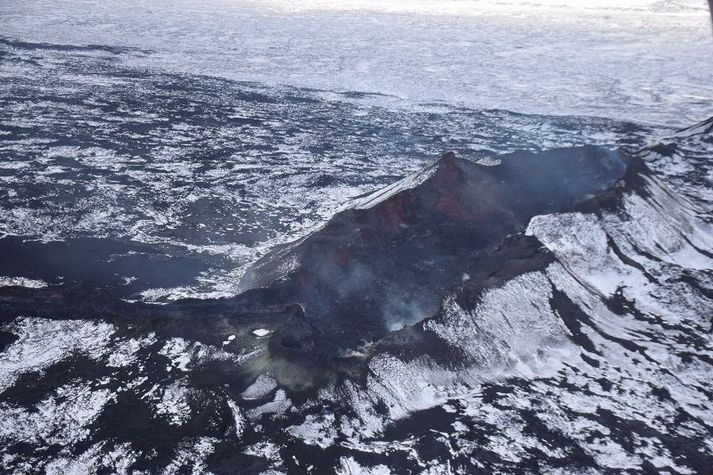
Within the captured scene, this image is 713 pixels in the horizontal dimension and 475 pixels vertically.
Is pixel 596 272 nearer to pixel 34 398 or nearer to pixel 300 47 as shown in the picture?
pixel 34 398

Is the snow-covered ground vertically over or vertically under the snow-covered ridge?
over

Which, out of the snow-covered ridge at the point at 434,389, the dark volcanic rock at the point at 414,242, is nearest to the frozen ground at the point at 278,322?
the snow-covered ridge at the point at 434,389

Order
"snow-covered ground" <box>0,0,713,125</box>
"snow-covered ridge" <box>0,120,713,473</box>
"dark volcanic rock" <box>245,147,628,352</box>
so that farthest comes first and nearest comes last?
1. "snow-covered ground" <box>0,0,713,125</box>
2. "dark volcanic rock" <box>245,147,628,352</box>
3. "snow-covered ridge" <box>0,120,713,473</box>

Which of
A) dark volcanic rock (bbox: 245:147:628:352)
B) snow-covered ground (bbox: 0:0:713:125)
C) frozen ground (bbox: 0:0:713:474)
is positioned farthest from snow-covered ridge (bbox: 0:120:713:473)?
snow-covered ground (bbox: 0:0:713:125)

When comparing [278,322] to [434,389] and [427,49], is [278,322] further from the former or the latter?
[427,49]

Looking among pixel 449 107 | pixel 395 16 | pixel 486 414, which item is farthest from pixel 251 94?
pixel 395 16

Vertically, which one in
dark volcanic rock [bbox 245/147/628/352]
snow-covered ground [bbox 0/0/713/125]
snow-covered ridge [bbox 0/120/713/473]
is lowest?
snow-covered ridge [bbox 0/120/713/473]

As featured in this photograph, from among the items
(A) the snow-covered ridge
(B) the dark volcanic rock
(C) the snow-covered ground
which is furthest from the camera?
(C) the snow-covered ground

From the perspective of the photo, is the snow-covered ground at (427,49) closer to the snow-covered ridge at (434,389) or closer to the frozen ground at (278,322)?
the frozen ground at (278,322)

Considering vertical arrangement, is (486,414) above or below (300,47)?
below

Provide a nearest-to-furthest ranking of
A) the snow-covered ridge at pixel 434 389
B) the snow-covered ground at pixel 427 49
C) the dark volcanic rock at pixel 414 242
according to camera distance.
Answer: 1. the snow-covered ridge at pixel 434 389
2. the dark volcanic rock at pixel 414 242
3. the snow-covered ground at pixel 427 49

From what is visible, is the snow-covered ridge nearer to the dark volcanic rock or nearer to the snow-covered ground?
the dark volcanic rock
